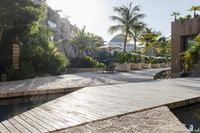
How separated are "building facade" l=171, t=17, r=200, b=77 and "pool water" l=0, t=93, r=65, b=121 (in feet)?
35.6

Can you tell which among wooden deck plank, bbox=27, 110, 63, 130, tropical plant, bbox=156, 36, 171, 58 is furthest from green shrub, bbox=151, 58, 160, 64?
wooden deck plank, bbox=27, 110, 63, 130

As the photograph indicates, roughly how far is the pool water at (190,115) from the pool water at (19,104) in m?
3.88

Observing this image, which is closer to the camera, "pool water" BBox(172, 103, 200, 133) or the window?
"pool water" BBox(172, 103, 200, 133)

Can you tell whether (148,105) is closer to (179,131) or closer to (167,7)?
(179,131)

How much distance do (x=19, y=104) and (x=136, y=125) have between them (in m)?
4.42

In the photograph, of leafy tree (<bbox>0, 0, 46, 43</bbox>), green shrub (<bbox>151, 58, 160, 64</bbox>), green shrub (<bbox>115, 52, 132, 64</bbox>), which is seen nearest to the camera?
leafy tree (<bbox>0, 0, 46, 43</bbox>)

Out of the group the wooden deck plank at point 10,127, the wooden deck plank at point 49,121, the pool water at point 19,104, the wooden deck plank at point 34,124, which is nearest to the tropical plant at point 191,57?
the pool water at point 19,104

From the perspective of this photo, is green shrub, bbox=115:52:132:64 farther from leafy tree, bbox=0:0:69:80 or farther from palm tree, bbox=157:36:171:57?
palm tree, bbox=157:36:171:57

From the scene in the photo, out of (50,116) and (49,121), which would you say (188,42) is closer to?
(50,116)

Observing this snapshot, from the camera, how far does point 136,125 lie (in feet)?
14.9

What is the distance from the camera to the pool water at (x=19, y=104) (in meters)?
6.84

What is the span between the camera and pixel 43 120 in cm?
474

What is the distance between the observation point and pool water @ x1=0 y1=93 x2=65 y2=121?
22.4 feet

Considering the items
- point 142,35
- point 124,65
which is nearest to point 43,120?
point 124,65
